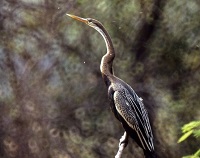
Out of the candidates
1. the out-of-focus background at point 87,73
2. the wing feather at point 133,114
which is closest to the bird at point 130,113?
the wing feather at point 133,114

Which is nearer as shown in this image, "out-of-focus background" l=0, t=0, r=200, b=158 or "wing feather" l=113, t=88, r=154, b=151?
"wing feather" l=113, t=88, r=154, b=151

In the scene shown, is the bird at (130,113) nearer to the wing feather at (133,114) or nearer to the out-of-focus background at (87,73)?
the wing feather at (133,114)

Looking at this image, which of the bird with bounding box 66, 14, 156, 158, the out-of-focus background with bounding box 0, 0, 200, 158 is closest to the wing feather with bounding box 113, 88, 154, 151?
the bird with bounding box 66, 14, 156, 158

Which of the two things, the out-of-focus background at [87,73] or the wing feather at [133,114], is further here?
the out-of-focus background at [87,73]

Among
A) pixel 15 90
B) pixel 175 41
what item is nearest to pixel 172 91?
pixel 175 41

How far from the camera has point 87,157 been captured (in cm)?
368

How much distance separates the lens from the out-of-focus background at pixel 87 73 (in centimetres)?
352

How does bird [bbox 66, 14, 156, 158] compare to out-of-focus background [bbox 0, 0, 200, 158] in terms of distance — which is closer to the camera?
bird [bbox 66, 14, 156, 158]

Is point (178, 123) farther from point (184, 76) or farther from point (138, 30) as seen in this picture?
point (138, 30)

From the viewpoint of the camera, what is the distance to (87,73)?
3699 millimetres

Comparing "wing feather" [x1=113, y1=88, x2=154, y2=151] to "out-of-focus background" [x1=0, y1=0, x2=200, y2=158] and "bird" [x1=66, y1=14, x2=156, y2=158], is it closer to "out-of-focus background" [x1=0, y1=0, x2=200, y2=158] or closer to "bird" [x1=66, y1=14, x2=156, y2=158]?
"bird" [x1=66, y1=14, x2=156, y2=158]

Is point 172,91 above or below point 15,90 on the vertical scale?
above

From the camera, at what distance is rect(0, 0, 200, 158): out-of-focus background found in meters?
3.52

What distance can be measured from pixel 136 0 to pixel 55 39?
2.15 ft
